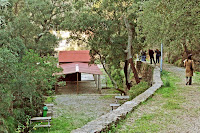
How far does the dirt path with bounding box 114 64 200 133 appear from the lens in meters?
6.29

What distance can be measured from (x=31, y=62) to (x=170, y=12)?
26.7ft

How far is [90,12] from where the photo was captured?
21812 millimetres

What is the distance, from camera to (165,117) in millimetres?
7465

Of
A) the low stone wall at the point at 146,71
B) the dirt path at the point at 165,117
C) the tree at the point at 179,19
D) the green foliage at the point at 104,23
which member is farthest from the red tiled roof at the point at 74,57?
the dirt path at the point at 165,117

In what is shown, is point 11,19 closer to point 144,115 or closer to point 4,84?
point 4,84

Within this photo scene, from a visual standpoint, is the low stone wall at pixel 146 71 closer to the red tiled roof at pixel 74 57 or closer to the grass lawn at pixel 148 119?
the red tiled roof at pixel 74 57

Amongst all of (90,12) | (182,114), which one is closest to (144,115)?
(182,114)

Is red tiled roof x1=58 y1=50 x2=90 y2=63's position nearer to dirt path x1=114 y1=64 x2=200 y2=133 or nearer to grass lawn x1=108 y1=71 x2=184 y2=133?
dirt path x1=114 y1=64 x2=200 y2=133

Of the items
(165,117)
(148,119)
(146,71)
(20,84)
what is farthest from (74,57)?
(148,119)

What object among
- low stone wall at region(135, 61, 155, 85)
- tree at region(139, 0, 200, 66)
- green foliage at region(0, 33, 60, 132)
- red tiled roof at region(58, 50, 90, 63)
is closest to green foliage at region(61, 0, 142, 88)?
low stone wall at region(135, 61, 155, 85)

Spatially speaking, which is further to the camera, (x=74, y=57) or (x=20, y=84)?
(x=74, y=57)

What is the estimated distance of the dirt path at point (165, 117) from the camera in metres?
6.29

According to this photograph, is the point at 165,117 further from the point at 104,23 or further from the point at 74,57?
the point at 74,57

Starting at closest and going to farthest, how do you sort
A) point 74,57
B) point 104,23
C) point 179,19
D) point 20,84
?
point 179,19
point 20,84
point 104,23
point 74,57
